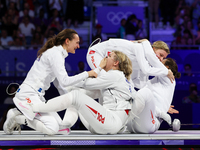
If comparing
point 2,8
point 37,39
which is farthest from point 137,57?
point 2,8

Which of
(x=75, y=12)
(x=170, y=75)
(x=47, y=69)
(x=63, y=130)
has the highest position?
(x=75, y=12)

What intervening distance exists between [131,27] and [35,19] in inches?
102

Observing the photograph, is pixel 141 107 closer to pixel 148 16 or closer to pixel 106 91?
pixel 106 91

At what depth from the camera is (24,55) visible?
18.0ft

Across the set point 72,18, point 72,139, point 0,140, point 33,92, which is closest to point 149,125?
point 72,139

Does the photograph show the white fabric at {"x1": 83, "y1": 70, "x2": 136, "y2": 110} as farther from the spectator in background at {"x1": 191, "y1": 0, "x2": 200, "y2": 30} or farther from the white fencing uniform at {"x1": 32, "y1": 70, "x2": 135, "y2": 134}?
the spectator in background at {"x1": 191, "y1": 0, "x2": 200, "y2": 30}

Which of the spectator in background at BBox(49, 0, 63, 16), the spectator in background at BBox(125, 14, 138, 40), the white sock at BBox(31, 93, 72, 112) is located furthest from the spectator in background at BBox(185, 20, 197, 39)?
the white sock at BBox(31, 93, 72, 112)

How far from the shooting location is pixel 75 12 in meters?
7.70

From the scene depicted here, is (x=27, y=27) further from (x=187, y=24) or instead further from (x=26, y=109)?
(x=26, y=109)

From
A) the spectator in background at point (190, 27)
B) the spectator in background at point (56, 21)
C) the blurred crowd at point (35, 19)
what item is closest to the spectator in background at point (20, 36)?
the blurred crowd at point (35, 19)

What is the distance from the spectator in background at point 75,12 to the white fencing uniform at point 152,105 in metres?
4.85

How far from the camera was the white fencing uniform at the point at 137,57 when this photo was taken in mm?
3133

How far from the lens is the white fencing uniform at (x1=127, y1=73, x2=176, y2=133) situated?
8.58 feet

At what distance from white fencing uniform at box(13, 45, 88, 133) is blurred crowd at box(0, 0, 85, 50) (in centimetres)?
391
